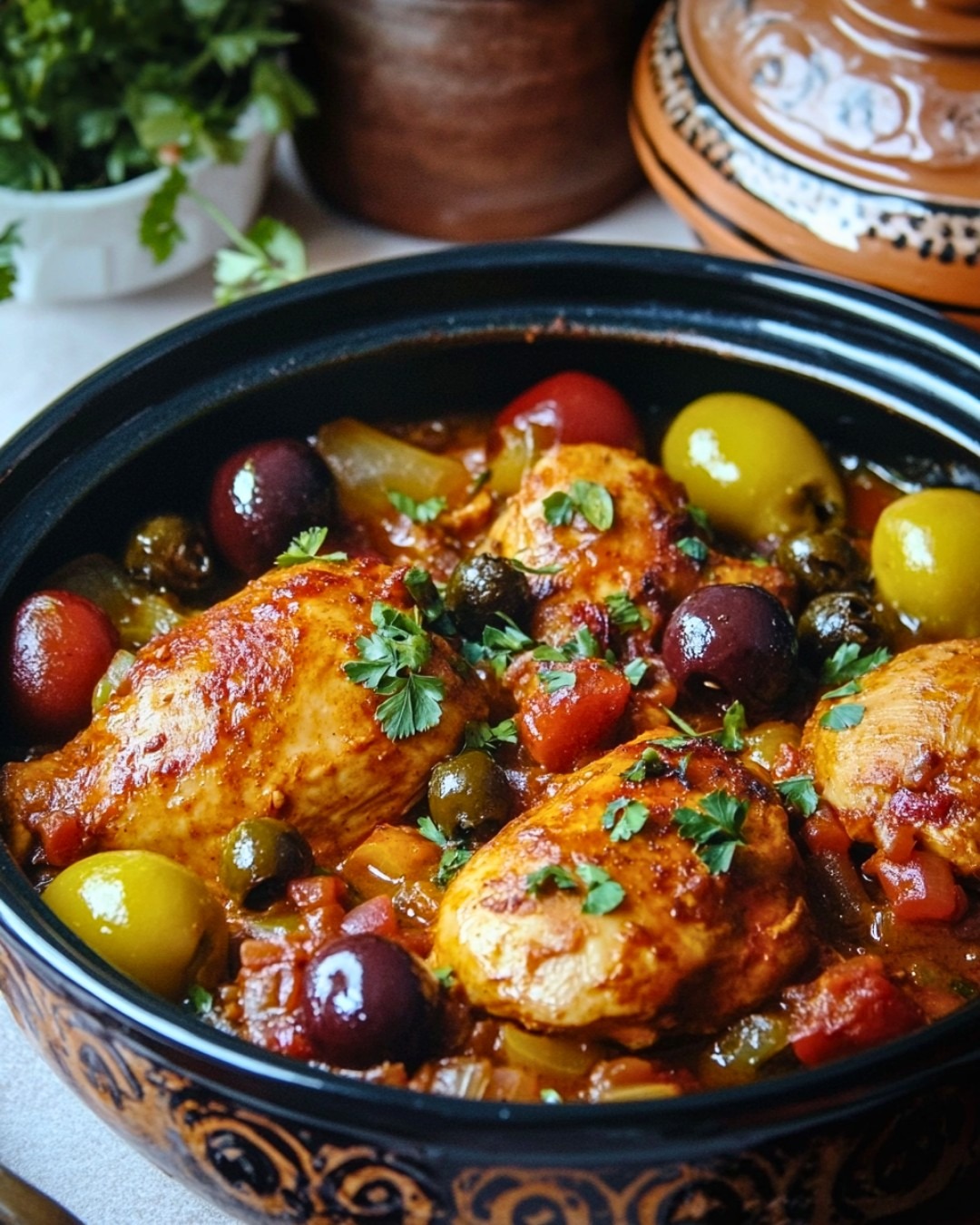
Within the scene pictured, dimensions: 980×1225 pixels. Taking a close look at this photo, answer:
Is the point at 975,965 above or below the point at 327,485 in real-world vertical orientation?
below

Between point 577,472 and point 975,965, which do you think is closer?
point 975,965

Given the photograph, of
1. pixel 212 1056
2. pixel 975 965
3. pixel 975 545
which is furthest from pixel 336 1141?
pixel 975 545

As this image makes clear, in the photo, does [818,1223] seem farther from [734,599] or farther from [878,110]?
[878,110]

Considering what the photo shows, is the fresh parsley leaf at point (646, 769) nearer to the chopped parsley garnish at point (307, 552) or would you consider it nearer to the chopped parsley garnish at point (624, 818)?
the chopped parsley garnish at point (624, 818)

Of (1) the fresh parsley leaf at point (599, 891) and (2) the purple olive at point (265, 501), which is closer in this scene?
(1) the fresh parsley leaf at point (599, 891)

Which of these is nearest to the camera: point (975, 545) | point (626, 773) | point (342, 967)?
point (342, 967)

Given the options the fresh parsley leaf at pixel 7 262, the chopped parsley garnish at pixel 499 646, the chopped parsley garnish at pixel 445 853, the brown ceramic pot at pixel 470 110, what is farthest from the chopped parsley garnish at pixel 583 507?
the brown ceramic pot at pixel 470 110
